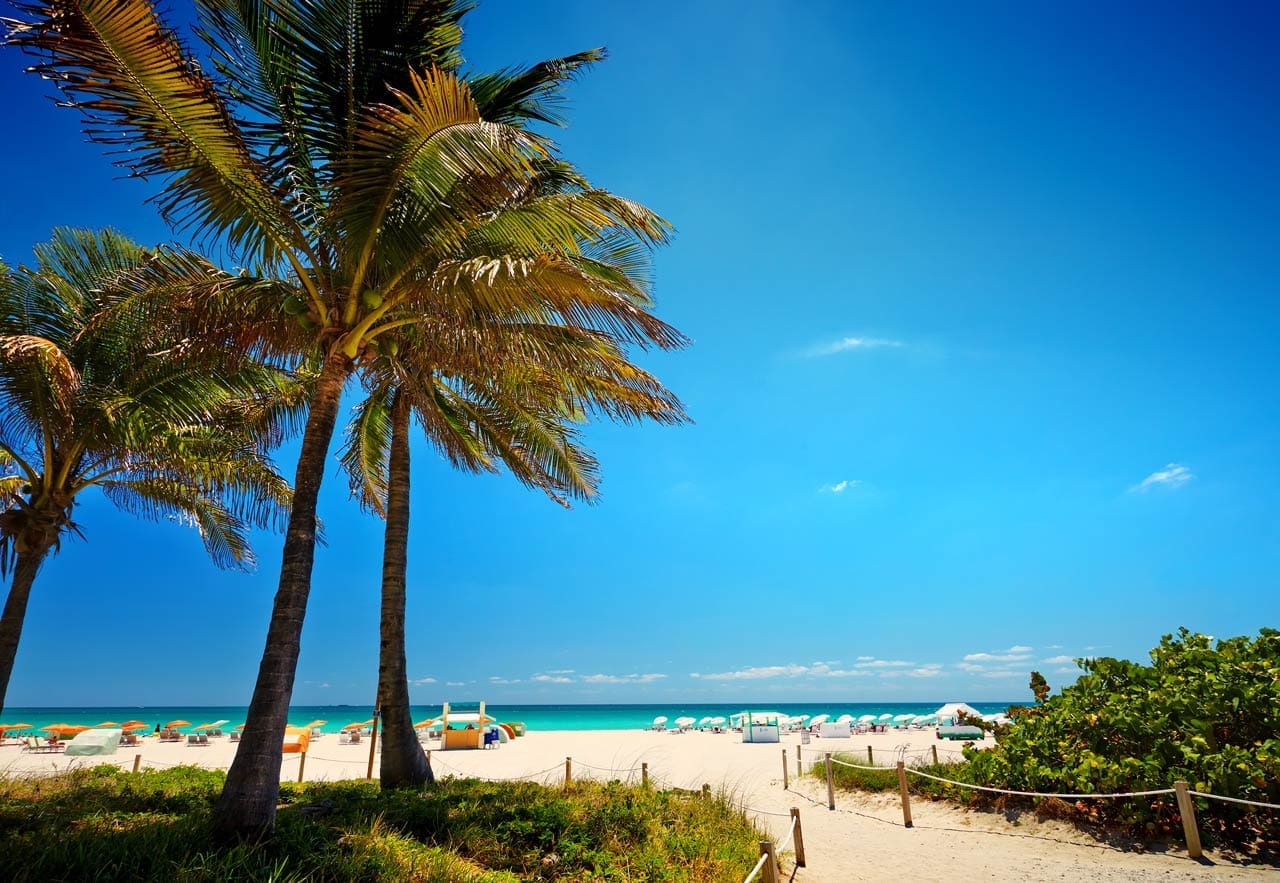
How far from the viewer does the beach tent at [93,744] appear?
19156mm

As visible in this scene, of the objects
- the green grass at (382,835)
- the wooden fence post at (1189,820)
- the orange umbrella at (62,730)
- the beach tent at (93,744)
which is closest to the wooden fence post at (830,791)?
the green grass at (382,835)

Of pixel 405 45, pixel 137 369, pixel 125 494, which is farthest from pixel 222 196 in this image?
pixel 125 494

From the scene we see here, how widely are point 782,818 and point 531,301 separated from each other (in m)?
9.39

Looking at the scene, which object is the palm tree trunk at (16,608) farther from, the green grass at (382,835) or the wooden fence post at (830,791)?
the wooden fence post at (830,791)

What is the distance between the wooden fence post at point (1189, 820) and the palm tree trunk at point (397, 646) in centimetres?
937

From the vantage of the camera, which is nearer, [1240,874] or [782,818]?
[1240,874]

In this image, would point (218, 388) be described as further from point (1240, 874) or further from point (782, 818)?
point (1240, 874)

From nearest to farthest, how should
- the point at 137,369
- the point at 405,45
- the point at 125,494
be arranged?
the point at 405,45 → the point at 137,369 → the point at 125,494

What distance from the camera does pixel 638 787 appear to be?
1033 cm

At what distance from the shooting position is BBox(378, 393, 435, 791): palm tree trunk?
9320mm

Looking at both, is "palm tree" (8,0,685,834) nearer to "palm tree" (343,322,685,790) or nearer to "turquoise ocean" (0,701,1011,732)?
"palm tree" (343,322,685,790)

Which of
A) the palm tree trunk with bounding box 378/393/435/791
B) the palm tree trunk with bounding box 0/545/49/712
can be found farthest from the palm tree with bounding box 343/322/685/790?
the palm tree trunk with bounding box 0/545/49/712

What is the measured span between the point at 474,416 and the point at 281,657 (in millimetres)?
5515

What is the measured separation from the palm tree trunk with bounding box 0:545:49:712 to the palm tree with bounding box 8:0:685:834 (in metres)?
4.79
